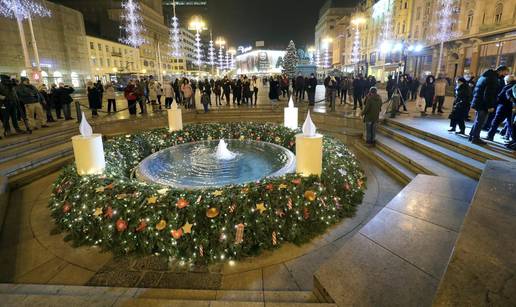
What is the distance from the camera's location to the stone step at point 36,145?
7.45 metres

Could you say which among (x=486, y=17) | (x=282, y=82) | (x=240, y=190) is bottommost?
(x=240, y=190)

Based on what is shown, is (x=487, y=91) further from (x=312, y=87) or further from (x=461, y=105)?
(x=312, y=87)

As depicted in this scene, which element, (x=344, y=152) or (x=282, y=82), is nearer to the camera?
(x=344, y=152)

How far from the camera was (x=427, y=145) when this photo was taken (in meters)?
7.17

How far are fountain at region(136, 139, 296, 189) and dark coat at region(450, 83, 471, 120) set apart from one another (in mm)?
5000

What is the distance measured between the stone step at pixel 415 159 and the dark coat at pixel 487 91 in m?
1.65

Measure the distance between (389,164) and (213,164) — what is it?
4.34 m

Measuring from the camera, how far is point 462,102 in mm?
7656

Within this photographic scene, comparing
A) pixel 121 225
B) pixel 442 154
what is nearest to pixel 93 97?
pixel 121 225

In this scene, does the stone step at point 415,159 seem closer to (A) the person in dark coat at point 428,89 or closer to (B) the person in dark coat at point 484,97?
(B) the person in dark coat at point 484,97

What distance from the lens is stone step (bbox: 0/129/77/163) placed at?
7.45 metres

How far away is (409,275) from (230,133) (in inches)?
279

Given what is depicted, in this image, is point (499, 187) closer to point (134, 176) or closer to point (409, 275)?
point (409, 275)

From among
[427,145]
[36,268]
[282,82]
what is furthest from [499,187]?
[282,82]
